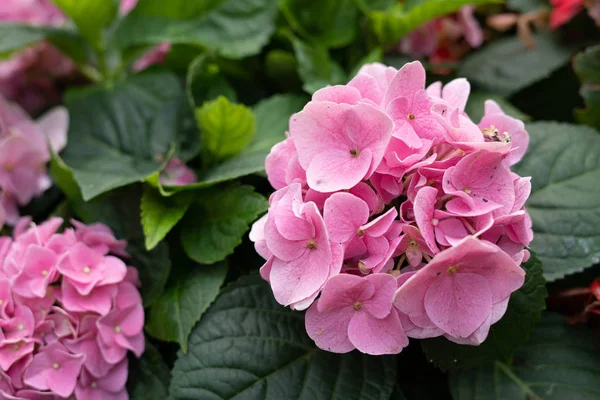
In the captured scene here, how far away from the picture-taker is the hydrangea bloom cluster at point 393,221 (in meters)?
0.52

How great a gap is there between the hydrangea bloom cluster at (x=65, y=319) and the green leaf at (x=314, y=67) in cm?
36

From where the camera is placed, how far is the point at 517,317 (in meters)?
0.61

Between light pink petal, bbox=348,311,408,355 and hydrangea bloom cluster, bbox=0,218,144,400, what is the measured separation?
304mm

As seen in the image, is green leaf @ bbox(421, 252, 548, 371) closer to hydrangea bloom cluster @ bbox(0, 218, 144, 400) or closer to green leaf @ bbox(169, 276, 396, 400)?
green leaf @ bbox(169, 276, 396, 400)

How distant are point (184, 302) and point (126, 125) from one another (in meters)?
0.35

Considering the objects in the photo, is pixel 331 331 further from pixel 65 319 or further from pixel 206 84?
pixel 206 84

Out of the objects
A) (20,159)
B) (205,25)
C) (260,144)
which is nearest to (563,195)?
(260,144)

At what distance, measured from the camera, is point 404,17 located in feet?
3.00

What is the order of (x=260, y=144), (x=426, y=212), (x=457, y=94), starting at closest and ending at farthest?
(x=426, y=212)
(x=457, y=94)
(x=260, y=144)

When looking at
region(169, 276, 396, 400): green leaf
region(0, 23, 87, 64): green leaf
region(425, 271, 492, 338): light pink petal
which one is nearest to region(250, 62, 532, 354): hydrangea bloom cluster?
region(425, 271, 492, 338): light pink petal

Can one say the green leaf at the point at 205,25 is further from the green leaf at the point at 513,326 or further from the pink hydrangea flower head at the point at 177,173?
the green leaf at the point at 513,326

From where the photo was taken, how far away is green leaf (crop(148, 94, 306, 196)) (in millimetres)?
736

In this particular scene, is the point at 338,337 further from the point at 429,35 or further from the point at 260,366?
the point at 429,35

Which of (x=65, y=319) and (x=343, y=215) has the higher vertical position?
(x=343, y=215)
